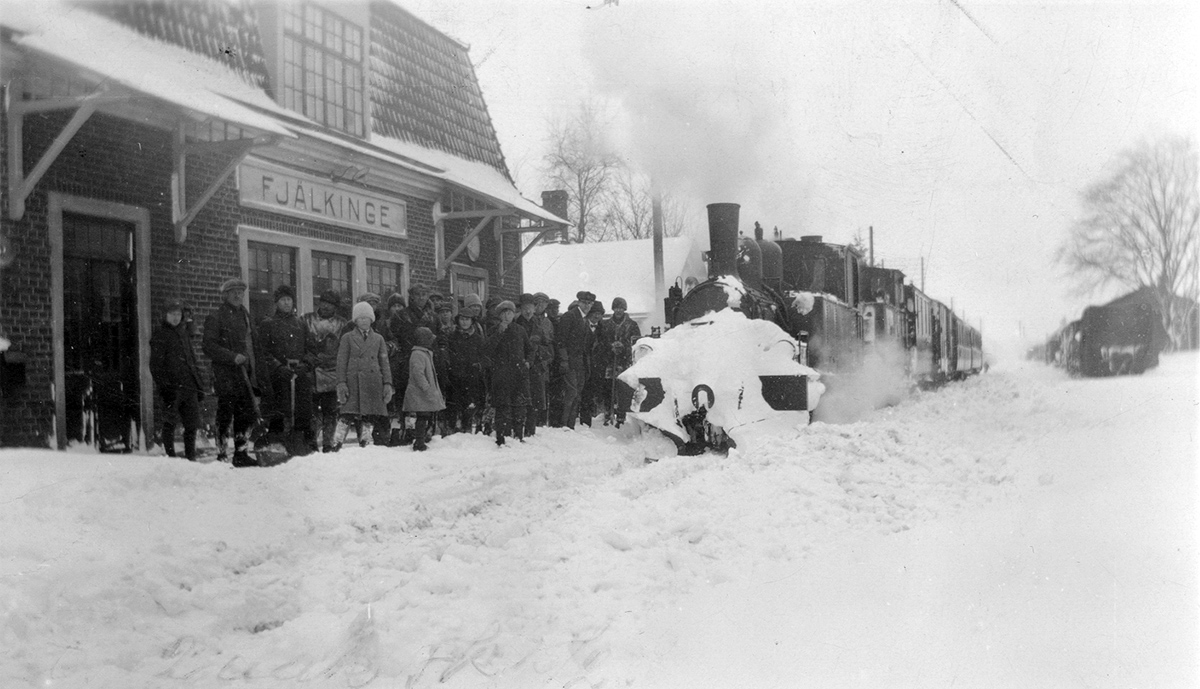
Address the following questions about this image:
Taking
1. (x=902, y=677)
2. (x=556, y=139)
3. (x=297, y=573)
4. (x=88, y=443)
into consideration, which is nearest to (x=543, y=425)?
(x=556, y=139)

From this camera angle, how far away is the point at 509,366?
919cm

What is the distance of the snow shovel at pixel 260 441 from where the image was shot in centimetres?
731

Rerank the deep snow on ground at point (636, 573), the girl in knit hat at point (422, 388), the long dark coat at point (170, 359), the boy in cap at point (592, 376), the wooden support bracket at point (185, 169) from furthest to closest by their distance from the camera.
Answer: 1. the boy in cap at point (592, 376)
2. the girl in knit hat at point (422, 388)
3. the wooden support bracket at point (185, 169)
4. the long dark coat at point (170, 359)
5. the deep snow on ground at point (636, 573)

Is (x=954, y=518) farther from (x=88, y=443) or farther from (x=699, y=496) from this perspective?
(x=88, y=443)

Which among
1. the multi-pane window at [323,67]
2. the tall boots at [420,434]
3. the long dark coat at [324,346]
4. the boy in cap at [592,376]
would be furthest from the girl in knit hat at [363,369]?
the boy in cap at [592,376]

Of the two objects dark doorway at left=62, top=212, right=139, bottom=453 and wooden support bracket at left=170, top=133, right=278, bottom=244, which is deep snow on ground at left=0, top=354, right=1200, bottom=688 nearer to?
dark doorway at left=62, top=212, right=139, bottom=453

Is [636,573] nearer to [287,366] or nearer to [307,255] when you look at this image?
[287,366]

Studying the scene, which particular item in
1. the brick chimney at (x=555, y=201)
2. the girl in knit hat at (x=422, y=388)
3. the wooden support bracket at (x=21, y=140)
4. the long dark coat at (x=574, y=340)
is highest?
the brick chimney at (x=555, y=201)

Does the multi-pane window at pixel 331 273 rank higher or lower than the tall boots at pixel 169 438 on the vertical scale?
higher

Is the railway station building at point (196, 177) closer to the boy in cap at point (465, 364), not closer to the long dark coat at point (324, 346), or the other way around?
the long dark coat at point (324, 346)

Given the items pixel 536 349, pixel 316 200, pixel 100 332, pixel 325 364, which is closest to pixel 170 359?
pixel 100 332

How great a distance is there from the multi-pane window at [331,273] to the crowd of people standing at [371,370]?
4.83ft

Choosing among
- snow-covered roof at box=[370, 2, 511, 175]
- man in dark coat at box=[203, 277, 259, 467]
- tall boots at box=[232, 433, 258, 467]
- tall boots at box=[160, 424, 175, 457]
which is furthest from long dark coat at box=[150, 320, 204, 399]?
snow-covered roof at box=[370, 2, 511, 175]

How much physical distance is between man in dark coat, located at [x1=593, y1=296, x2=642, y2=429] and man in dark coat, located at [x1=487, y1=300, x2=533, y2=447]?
1.80m
